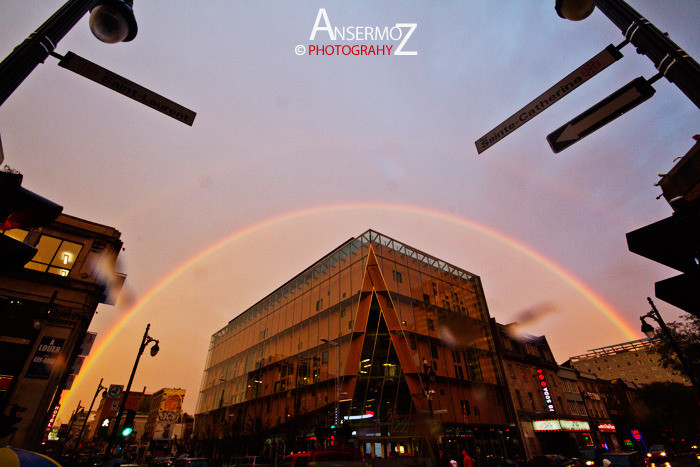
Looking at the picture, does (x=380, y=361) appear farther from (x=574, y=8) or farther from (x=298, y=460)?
(x=574, y=8)

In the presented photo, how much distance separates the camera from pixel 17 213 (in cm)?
286

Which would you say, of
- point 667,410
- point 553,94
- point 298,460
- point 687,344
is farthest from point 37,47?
point 667,410

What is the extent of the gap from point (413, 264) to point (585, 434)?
106 feet

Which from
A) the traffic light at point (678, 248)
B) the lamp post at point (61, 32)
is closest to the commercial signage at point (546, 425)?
the traffic light at point (678, 248)

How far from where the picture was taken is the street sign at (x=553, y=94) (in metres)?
3.98

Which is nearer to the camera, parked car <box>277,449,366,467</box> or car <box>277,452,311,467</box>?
parked car <box>277,449,366,467</box>

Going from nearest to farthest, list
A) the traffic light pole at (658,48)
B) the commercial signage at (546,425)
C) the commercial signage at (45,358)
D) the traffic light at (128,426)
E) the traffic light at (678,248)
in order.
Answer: the traffic light at (678,248)
the traffic light pole at (658,48)
the traffic light at (128,426)
the commercial signage at (45,358)
the commercial signage at (546,425)

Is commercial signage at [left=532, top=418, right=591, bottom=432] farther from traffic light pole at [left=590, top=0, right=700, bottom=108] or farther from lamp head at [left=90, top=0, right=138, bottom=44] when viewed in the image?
lamp head at [left=90, top=0, right=138, bottom=44]

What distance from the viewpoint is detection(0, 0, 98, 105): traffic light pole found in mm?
3230

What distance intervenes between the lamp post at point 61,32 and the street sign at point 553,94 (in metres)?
4.96

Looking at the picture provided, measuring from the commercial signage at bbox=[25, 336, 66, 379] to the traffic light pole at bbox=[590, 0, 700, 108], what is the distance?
91.5 feet

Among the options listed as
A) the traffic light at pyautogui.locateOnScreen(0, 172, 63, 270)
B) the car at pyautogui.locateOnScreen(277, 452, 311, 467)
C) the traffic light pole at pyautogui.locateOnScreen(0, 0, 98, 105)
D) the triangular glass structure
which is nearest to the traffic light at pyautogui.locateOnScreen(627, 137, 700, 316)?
the traffic light at pyautogui.locateOnScreen(0, 172, 63, 270)

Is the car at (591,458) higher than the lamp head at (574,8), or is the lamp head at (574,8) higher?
the lamp head at (574,8)

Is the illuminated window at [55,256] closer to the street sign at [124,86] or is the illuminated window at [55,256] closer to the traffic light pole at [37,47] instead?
the street sign at [124,86]
